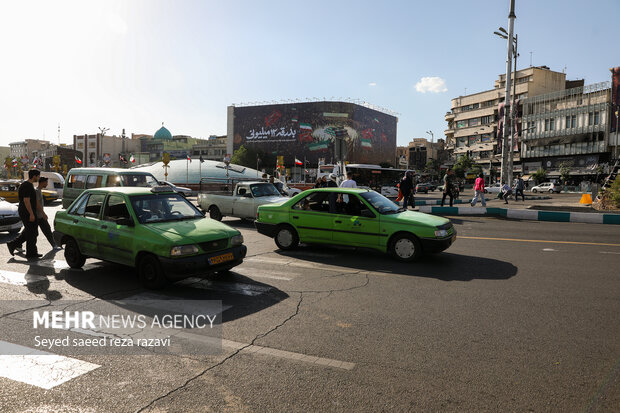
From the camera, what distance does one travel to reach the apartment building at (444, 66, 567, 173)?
77475 mm

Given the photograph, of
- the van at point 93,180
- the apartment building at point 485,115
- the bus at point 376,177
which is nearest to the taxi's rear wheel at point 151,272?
the van at point 93,180

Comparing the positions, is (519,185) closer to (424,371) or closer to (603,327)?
(603,327)

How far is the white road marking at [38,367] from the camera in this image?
134 inches

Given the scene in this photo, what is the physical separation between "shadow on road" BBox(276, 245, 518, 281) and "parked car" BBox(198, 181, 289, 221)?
526cm

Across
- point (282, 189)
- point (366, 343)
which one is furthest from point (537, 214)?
point (366, 343)

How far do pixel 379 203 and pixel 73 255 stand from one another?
5.61 meters

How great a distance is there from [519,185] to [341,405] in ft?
96.7

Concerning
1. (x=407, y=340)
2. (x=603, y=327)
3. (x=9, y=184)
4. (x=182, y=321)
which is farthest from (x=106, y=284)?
(x=9, y=184)

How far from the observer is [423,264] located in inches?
310

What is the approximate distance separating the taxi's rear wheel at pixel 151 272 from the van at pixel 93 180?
10534 mm

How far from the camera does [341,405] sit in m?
3.01

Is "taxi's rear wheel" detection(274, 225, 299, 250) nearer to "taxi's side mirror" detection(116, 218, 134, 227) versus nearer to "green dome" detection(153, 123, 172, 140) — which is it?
"taxi's side mirror" detection(116, 218, 134, 227)

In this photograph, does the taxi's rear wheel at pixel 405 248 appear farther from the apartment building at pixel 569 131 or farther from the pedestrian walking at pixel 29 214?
the apartment building at pixel 569 131

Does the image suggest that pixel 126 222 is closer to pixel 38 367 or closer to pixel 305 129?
pixel 38 367
